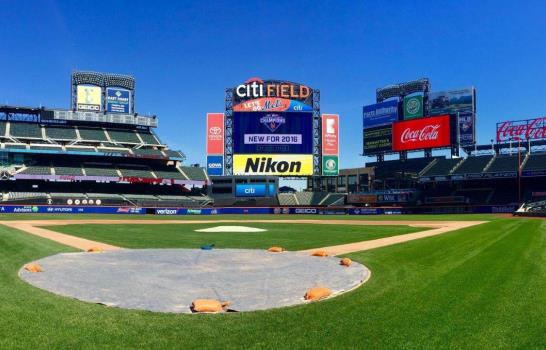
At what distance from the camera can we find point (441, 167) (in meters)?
71.2

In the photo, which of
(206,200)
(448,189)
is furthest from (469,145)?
(206,200)

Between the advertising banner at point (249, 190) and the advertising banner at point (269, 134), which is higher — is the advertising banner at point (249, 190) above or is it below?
below

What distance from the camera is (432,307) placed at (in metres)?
6.84

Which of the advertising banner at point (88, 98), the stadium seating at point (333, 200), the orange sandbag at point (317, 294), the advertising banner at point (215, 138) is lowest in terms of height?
the stadium seating at point (333, 200)

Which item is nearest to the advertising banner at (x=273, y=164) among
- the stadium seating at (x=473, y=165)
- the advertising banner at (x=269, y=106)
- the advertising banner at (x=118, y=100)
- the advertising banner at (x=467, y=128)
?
the advertising banner at (x=269, y=106)

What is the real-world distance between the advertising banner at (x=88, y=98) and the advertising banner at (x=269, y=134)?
26102mm

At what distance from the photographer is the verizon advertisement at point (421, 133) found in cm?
7175

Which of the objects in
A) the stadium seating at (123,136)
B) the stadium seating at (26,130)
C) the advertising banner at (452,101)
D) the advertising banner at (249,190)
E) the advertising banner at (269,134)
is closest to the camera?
the stadium seating at (26,130)

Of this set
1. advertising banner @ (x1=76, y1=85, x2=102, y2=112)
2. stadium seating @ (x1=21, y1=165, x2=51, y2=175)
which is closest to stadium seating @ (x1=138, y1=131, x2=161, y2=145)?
advertising banner @ (x1=76, y1=85, x2=102, y2=112)

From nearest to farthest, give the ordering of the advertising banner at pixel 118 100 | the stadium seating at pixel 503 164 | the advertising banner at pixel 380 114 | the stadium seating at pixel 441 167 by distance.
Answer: the stadium seating at pixel 503 164, the stadium seating at pixel 441 167, the advertising banner at pixel 118 100, the advertising banner at pixel 380 114

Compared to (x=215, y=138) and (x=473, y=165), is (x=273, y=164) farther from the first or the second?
(x=473, y=165)

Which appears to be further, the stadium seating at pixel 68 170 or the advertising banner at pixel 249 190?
the advertising banner at pixel 249 190

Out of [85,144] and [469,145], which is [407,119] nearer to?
[469,145]

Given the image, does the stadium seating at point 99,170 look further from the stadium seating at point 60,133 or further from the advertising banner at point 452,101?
the advertising banner at point 452,101
